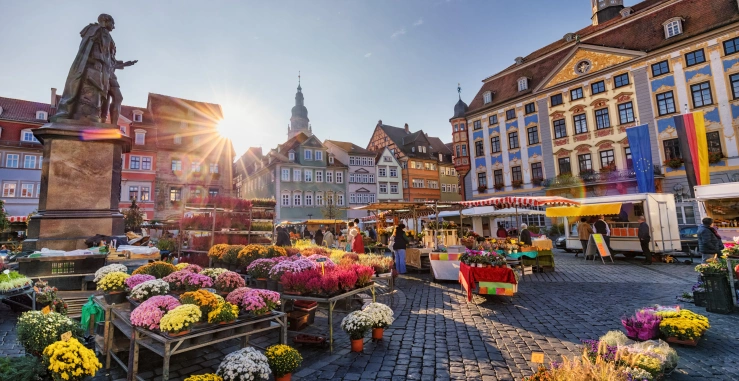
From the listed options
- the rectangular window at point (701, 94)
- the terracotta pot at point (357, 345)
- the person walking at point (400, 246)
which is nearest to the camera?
the terracotta pot at point (357, 345)

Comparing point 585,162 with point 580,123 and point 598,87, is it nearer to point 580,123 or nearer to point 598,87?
point 580,123

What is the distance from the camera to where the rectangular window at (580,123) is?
97.2ft

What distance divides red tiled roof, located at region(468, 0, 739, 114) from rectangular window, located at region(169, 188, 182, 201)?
32420mm

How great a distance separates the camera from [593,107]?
2903 cm

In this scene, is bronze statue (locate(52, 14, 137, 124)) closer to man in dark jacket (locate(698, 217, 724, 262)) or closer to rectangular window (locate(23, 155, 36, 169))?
man in dark jacket (locate(698, 217, 724, 262))

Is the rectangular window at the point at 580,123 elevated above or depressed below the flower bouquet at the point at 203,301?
above

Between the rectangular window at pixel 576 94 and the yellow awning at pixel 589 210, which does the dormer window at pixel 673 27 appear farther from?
the yellow awning at pixel 589 210

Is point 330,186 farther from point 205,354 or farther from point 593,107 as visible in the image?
point 205,354

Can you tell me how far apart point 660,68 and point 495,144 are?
14.0 metres

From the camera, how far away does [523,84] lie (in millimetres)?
34594

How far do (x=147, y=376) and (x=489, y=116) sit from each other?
37.4 metres

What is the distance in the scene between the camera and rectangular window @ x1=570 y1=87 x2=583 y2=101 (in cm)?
2998

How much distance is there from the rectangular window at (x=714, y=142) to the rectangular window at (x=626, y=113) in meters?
4.66

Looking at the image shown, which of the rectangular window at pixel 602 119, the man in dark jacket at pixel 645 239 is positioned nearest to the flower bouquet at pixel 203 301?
the man in dark jacket at pixel 645 239
